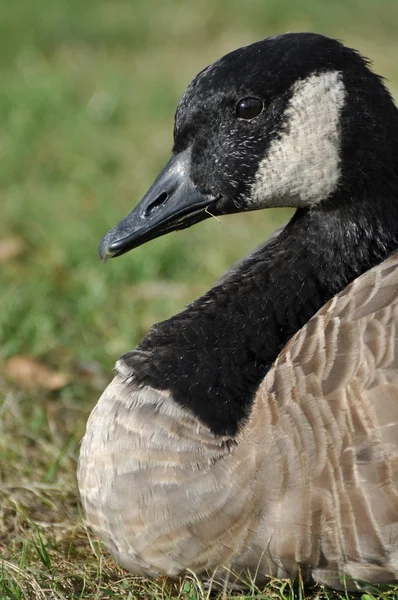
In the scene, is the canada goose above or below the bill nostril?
below

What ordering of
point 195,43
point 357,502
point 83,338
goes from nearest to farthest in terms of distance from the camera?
point 357,502, point 83,338, point 195,43

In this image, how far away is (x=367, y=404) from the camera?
2707 mm

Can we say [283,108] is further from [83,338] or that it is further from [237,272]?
[83,338]

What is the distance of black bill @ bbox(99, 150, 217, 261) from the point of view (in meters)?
3.18

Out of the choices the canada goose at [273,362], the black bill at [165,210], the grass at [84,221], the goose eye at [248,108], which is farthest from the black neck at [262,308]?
the grass at [84,221]

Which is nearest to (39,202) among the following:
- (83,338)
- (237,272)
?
(83,338)

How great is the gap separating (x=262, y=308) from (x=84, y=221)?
3.39 m

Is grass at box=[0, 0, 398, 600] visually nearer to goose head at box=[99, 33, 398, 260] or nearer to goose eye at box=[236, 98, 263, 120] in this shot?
goose head at box=[99, 33, 398, 260]

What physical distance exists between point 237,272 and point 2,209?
3.58 metres

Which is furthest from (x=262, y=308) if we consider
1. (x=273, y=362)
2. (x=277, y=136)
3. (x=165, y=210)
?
(x=277, y=136)

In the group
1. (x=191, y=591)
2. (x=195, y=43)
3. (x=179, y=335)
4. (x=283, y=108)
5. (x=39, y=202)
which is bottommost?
(x=191, y=591)

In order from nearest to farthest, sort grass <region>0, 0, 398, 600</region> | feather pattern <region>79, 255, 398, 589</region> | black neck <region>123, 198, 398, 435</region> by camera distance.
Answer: feather pattern <region>79, 255, 398, 589</region>, black neck <region>123, 198, 398, 435</region>, grass <region>0, 0, 398, 600</region>

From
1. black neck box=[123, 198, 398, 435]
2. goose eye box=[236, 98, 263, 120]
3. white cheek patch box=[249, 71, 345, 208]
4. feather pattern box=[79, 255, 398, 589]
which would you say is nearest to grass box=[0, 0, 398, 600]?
feather pattern box=[79, 255, 398, 589]

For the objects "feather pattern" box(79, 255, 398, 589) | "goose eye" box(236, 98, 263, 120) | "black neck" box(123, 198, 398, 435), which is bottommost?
"feather pattern" box(79, 255, 398, 589)
